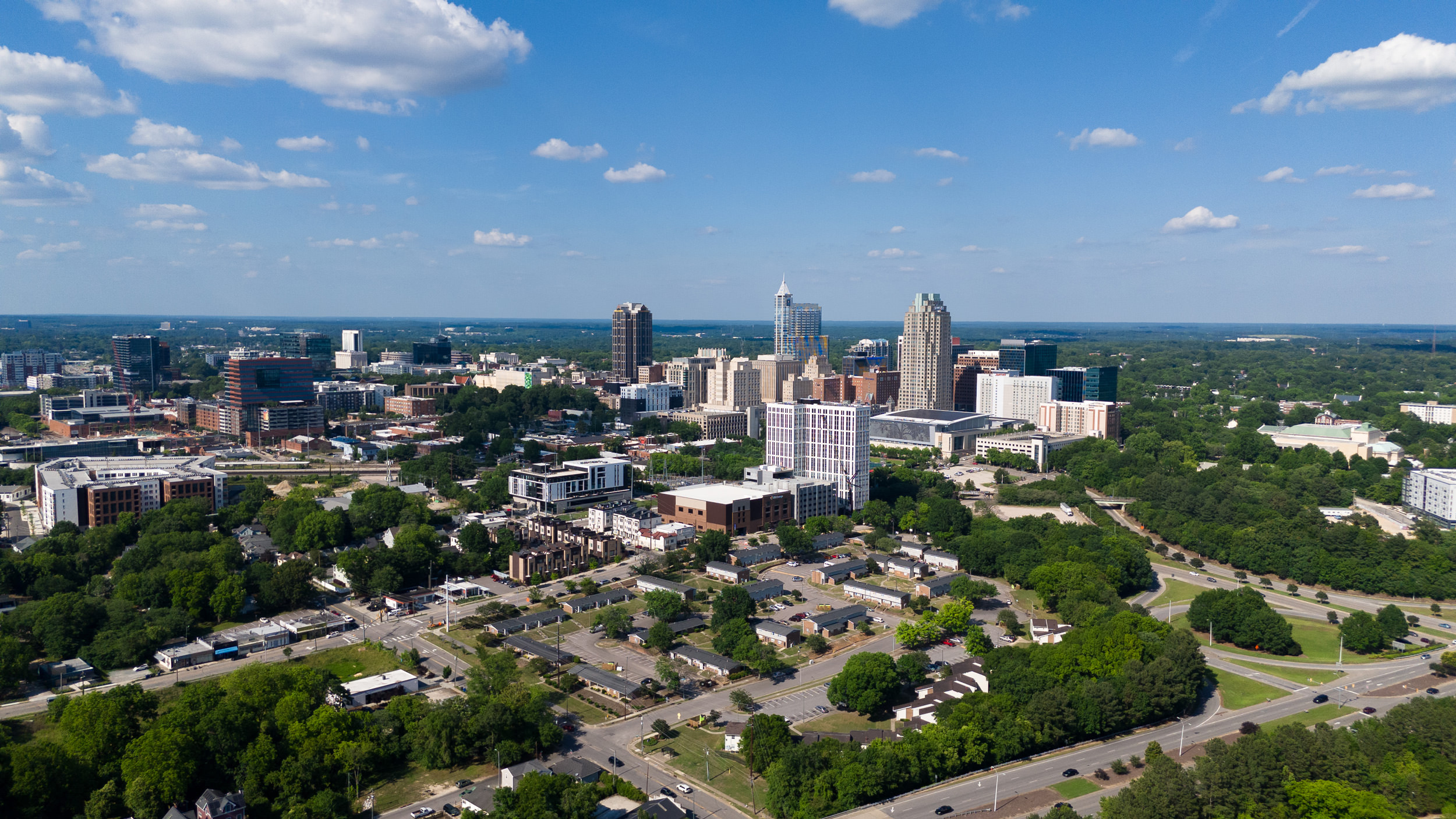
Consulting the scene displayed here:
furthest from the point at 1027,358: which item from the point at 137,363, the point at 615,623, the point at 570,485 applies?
the point at 137,363

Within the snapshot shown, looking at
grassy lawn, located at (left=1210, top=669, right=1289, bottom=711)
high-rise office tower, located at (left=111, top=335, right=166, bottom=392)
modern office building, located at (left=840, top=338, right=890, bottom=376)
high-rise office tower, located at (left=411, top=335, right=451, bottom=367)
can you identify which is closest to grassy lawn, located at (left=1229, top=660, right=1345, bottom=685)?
grassy lawn, located at (left=1210, top=669, right=1289, bottom=711)

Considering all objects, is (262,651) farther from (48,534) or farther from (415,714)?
(48,534)

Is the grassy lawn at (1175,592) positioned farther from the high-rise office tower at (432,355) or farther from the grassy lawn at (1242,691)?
the high-rise office tower at (432,355)

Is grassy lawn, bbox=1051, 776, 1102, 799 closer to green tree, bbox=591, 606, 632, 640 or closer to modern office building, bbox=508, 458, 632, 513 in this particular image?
green tree, bbox=591, 606, 632, 640

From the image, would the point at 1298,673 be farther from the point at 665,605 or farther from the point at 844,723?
the point at 665,605

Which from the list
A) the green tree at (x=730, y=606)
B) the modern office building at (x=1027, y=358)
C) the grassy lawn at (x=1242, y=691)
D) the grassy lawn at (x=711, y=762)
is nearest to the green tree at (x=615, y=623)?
the green tree at (x=730, y=606)

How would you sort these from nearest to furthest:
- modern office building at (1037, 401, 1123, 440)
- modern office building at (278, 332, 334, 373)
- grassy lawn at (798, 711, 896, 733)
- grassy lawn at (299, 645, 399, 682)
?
1. grassy lawn at (798, 711, 896, 733)
2. grassy lawn at (299, 645, 399, 682)
3. modern office building at (1037, 401, 1123, 440)
4. modern office building at (278, 332, 334, 373)

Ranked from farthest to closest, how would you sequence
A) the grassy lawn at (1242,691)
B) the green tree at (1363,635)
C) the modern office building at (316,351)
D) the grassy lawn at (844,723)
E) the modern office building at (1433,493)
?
1. the modern office building at (316,351)
2. the modern office building at (1433,493)
3. the green tree at (1363,635)
4. the grassy lawn at (1242,691)
5. the grassy lawn at (844,723)
